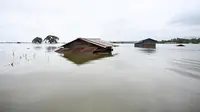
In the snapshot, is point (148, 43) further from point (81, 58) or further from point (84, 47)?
point (81, 58)

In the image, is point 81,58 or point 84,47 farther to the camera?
point 84,47

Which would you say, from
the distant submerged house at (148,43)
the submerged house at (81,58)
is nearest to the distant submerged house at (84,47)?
the submerged house at (81,58)

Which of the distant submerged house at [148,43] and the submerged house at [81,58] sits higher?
the distant submerged house at [148,43]

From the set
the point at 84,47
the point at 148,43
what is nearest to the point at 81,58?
the point at 84,47

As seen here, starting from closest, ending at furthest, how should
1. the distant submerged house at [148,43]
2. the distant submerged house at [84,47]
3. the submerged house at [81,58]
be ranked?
the submerged house at [81,58] < the distant submerged house at [84,47] < the distant submerged house at [148,43]

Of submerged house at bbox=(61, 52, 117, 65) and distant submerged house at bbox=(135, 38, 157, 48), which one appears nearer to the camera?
submerged house at bbox=(61, 52, 117, 65)

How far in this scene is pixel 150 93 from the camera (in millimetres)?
7172

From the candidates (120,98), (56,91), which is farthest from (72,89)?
(120,98)

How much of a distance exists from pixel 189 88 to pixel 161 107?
3.10 meters

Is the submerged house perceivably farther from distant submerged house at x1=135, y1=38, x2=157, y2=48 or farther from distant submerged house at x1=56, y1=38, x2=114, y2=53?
distant submerged house at x1=135, y1=38, x2=157, y2=48

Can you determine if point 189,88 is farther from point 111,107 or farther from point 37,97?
point 37,97

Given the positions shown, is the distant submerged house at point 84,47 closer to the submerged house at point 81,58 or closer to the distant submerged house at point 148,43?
the submerged house at point 81,58

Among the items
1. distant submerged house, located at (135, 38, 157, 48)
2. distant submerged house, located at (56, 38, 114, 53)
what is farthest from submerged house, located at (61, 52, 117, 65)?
distant submerged house, located at (135, 38, 157, 48)

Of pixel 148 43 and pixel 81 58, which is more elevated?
pixel 148 43
